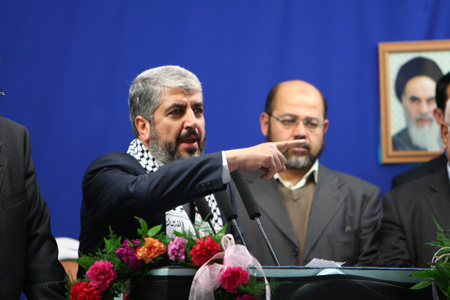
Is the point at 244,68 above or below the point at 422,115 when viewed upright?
above

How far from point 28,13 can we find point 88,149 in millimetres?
972

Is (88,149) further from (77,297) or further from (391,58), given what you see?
(77,297)

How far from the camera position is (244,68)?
3.92m

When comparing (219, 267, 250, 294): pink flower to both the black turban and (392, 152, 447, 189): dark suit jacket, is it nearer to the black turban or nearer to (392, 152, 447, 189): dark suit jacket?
(392, 152, 447, 189): dark suit jacket

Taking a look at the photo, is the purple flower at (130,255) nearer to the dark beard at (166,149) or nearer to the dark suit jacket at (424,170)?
the dark beard at (166,149)

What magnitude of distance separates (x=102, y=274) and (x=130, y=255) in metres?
0.09

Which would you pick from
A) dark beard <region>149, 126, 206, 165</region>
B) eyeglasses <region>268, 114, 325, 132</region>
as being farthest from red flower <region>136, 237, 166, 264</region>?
eyeglasses <region>268, 114, 325, 132</region>

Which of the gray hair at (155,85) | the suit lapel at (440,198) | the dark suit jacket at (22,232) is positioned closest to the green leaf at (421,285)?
the dark suit jacket at (22,232)

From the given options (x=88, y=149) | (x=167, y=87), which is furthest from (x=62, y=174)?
(x=167, y=87)

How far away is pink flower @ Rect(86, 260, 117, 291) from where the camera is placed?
162cm

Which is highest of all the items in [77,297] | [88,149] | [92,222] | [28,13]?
[28,13]

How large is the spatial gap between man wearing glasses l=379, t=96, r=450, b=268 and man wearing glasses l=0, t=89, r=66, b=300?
67.6 inches

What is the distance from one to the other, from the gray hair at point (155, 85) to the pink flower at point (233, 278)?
45.2 inches

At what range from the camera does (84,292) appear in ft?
5.38
